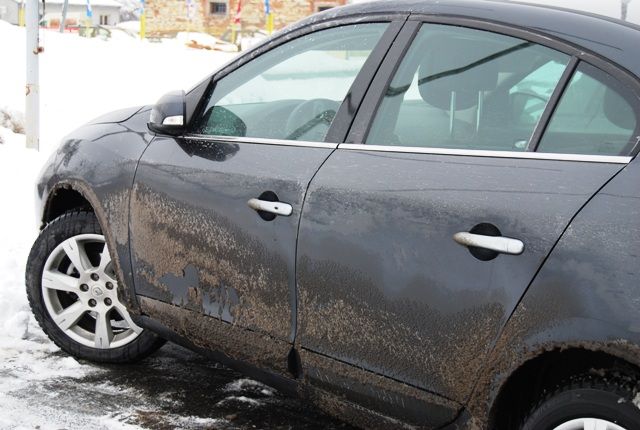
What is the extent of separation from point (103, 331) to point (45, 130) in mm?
8134

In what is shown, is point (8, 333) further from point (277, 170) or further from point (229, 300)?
point (277, 170)

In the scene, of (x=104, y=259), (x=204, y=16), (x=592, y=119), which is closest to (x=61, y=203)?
(x=104, y=259)

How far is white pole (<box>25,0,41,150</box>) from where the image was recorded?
9.40 metres

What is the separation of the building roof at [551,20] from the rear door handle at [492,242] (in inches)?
22.9

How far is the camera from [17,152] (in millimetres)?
9477

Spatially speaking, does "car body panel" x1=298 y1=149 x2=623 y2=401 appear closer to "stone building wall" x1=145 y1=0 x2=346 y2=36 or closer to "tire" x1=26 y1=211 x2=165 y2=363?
"tire" x1=26 y1=211 x2=165 y2=363

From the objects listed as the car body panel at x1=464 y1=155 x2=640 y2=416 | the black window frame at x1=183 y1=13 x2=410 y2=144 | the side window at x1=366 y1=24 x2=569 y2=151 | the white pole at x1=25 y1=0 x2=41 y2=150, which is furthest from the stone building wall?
the car body panel at x1=464 y1=155 x2=640 y2=416

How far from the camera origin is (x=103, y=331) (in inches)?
171

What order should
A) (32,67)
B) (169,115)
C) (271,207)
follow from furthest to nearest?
1. (32,67)
2. (169,115)
3. (271,207)

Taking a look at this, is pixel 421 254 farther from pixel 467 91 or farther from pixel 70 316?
pixel 70 316

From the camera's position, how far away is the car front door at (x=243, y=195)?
330 cm

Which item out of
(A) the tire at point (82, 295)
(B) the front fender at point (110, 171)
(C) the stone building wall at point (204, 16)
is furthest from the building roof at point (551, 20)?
(C) the stone building wall at point (204, 16)

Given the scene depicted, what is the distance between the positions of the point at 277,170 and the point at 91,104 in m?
11.7

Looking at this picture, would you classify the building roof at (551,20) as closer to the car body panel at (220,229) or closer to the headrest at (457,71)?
the headrest at (457,71)
